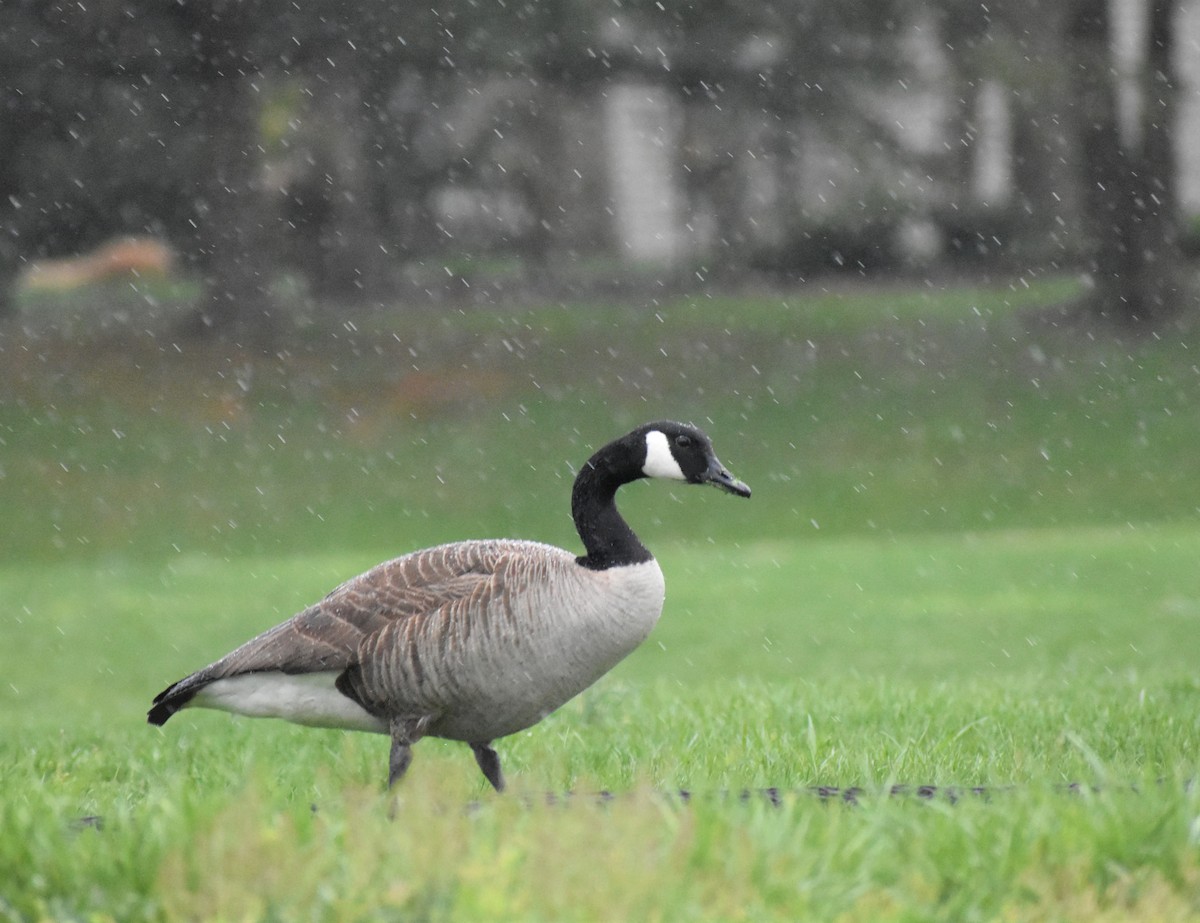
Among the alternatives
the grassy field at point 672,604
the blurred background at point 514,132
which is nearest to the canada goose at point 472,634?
the grassy field at point 672,604

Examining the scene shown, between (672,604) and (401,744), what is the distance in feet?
30.5

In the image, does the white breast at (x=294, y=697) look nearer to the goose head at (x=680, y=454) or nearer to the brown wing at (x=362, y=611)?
the brown wing at (x=362, y=611)

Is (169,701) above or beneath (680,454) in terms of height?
beneath

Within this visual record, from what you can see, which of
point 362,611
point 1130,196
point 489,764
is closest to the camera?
point 362,611

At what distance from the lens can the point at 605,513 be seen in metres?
6.16

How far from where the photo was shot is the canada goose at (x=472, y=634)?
19.0 ft

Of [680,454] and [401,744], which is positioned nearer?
[401,744]

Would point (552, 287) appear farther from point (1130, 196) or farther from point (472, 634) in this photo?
point (472, 634)

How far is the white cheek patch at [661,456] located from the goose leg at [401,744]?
1307mm

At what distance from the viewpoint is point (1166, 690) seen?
8250mm

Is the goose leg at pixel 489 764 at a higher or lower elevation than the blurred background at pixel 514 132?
lower

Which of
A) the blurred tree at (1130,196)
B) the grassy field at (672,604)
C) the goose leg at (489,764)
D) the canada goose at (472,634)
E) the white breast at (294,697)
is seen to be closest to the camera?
the grassy field at (672,604)

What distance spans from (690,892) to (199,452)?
20.0 meters

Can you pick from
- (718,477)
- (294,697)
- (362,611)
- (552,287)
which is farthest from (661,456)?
(552,287)
